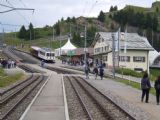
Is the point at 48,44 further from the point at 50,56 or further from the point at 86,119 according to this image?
the point at 86,119

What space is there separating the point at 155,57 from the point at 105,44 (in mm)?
20062

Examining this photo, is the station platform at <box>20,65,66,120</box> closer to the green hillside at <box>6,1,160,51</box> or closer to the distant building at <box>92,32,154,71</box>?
the distant building at <box>92,32,154,71</box>

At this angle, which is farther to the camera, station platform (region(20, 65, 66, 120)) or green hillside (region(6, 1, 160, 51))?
green hillside (region(6, 1, 160, 51))

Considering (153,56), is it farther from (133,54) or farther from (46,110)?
(46,110)

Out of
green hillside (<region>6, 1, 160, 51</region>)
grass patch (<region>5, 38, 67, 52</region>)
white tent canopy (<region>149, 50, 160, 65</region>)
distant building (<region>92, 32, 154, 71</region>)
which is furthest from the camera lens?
grass patch (<region>5, 38, 67, 52</region>)

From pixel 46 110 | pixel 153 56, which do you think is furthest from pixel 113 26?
pixel 46 110

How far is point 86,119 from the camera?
21141 mm

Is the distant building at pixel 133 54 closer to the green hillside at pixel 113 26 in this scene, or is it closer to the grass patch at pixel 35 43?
the green hillside at pixel 113 26

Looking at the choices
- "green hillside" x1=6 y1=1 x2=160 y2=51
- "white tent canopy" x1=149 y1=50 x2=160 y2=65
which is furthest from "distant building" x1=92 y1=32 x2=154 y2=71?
"green hillside" x1=6 y1=1 x2=160 y2=51

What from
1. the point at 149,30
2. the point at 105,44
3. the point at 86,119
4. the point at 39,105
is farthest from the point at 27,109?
the point at 149,30

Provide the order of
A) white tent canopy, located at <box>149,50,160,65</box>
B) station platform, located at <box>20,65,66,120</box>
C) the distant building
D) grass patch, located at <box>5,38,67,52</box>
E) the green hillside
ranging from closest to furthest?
station platform, located at <box>20,65,66,120</box>, the distant building, white tent canopy, located at <box>149,50,160,65</box>, the green hillside, grass patch, located at <box>5,38,67,52</box>

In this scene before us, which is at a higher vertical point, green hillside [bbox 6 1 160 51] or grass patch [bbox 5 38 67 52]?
green hillside [bbox 6 1 160 51]

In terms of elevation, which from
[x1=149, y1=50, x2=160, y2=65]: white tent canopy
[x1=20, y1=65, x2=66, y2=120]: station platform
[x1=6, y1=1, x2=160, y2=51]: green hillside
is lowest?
[x1=20, y1=65, x2=66, y2=120]: station platform

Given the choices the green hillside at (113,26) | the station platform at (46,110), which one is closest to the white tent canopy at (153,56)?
the green hillside at (113,26)
